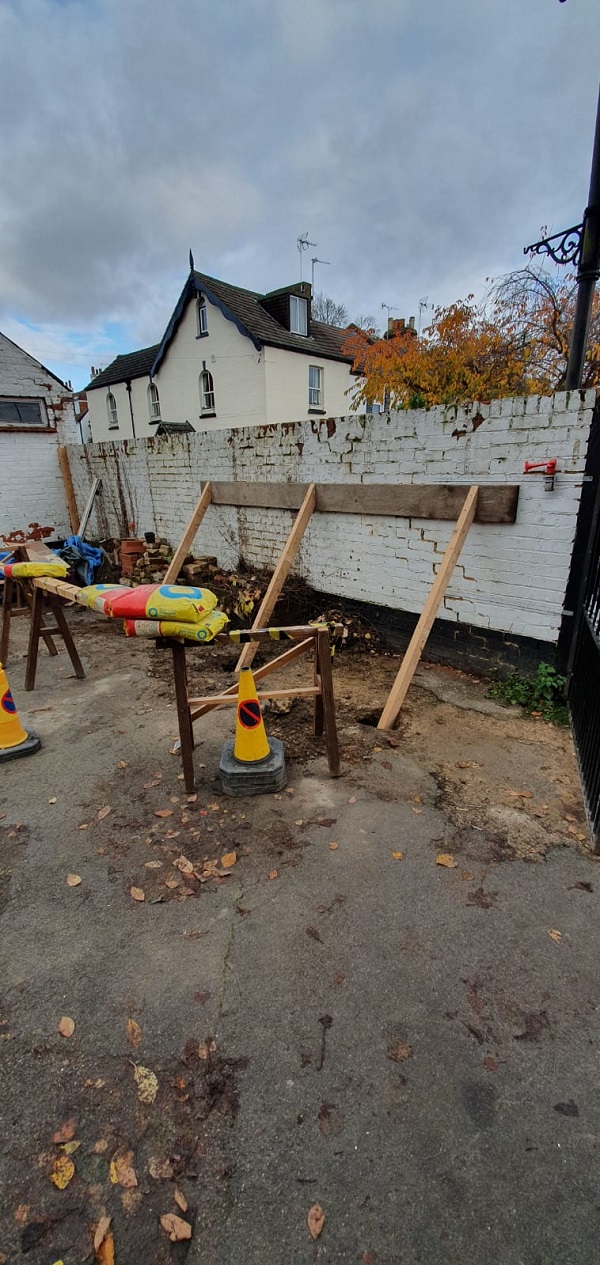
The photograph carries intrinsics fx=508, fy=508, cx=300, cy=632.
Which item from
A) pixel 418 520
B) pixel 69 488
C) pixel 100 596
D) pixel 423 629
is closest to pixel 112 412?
pixel 69 488

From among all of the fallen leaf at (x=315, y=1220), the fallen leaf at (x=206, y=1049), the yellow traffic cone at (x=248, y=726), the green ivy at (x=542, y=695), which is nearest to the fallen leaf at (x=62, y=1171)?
the fallen leaf at (x=206, y=1049)

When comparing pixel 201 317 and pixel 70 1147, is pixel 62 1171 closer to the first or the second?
pixel 70 1147

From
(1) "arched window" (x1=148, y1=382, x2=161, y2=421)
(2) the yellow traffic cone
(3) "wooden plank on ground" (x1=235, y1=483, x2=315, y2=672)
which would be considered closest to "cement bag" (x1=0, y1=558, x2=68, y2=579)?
(3) "wooden plank on ground" (x1=235, y1=483, x2=315, y2=672)

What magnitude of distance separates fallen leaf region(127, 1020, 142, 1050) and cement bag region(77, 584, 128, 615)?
1.77 meters

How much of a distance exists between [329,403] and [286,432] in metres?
14.7

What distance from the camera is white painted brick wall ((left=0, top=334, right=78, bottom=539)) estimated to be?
9.15m

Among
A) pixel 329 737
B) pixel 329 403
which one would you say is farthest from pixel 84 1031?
pixel 329 403

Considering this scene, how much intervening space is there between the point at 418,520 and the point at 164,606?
2728 mm

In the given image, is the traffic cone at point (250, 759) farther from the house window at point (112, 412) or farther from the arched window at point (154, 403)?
the house window at point (112, 412)

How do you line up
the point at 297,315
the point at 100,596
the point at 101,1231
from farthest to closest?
the point at 297,315 → the point at 100,596 → the point at 101,1231

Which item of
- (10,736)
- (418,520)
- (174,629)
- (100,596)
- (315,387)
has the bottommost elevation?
(10,736)

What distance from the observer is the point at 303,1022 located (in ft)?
5.74

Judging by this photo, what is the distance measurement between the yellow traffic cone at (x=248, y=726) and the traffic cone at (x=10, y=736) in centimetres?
157

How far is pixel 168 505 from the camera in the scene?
779 centimetres
